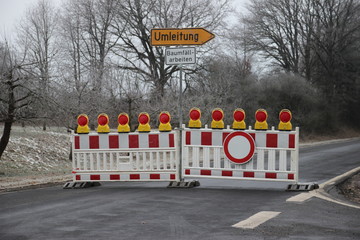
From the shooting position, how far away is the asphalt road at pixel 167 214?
5688mm

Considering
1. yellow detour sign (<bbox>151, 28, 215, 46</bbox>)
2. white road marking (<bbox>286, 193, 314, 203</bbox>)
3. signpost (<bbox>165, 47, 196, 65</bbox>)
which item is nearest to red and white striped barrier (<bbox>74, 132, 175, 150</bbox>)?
signpost (<bbox>165, 47, 196, 65</bbox>)

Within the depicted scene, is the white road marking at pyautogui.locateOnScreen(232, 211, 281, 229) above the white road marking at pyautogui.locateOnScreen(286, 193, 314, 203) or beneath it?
above

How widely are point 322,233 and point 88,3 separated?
117 ft

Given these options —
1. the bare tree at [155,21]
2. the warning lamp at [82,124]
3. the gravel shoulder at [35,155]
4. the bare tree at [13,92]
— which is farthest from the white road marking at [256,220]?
the bare tree at [155,21]

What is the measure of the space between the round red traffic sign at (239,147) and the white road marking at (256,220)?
2.98 meters

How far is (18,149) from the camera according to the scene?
25.6 m

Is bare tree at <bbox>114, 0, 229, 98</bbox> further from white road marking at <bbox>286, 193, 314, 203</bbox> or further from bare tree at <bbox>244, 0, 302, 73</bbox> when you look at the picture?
white road marking at <bbox>286, 193, 314, 203</bbox>

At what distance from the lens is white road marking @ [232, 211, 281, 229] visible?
6037mm

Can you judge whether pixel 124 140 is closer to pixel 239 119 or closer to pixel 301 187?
pixel 239 119

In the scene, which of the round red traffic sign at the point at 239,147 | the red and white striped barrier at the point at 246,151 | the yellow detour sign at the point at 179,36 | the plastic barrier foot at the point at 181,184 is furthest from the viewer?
the yellow detour sign at the point at 179,36

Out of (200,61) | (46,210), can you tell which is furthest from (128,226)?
(200,61)

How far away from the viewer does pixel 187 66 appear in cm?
3862

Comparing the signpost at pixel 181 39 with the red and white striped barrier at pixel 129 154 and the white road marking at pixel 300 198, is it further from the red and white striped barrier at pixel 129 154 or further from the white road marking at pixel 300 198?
the white road marking at pixel 300 198

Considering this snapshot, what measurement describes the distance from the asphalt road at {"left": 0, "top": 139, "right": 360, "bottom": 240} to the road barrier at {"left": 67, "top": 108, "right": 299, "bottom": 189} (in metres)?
0.42
